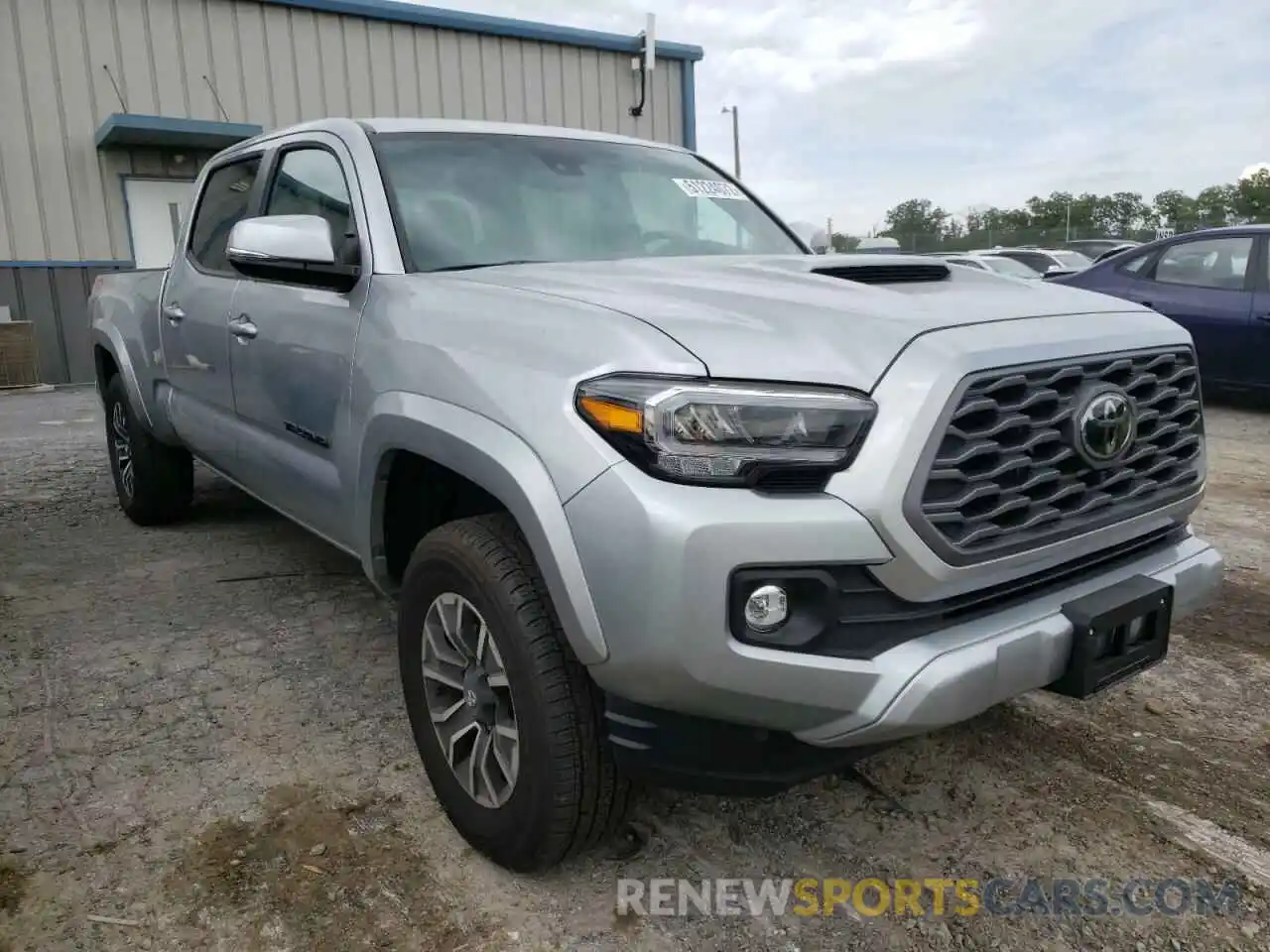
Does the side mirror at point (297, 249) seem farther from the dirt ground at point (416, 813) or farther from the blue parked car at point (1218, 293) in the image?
the blue parked car at point (1218, 293)

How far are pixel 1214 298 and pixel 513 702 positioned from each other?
7486 millimetres

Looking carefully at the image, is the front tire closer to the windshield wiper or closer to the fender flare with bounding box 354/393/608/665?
the fender flare with bounding box 354/393/608/665

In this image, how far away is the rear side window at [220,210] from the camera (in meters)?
3.79

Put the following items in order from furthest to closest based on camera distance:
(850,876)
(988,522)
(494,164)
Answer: (494,164)
(850,876)
(988,522)

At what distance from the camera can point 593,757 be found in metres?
2.01

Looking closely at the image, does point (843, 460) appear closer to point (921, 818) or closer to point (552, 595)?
point (552, 595)

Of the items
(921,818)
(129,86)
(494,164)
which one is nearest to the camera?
(921,818)

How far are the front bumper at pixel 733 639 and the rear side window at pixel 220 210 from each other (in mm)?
2571

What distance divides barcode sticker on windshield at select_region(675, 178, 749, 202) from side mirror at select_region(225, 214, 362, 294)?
4.15 ft

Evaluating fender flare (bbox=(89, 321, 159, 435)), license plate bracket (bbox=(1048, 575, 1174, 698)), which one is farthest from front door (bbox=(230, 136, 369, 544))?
license plate bracket (bbox=(1048, 575, 1174, 698))

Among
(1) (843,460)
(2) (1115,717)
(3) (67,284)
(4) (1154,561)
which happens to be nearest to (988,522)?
(1) (843,460)

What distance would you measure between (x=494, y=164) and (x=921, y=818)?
2215 mm

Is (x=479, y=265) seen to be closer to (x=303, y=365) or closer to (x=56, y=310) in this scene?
(x=303, y=365)

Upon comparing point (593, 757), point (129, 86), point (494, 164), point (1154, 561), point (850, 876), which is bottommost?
point (850, 876)
